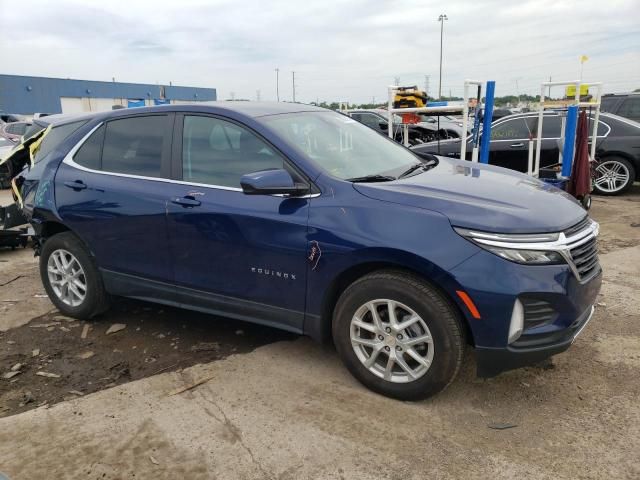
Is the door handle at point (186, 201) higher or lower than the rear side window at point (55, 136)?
lower

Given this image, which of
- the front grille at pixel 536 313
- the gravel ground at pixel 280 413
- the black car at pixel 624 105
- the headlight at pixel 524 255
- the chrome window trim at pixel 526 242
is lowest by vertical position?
the gravel ground at pixel 280 413

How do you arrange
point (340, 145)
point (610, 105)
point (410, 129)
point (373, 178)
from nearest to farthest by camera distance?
point (373, 178) < point (340, 145) < point (610, 105) < point (410, 129)

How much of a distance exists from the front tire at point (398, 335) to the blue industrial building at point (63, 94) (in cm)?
3833

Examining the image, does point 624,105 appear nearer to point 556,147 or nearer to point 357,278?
point 556,147

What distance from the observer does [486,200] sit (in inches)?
117

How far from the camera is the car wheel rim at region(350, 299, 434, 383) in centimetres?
295

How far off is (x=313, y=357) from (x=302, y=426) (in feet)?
2.74

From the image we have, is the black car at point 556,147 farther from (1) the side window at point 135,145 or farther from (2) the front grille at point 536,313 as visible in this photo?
(2) the front grille at point 536,313

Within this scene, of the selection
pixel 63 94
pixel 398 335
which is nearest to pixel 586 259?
pixel 398 335

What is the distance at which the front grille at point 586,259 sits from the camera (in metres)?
2.88

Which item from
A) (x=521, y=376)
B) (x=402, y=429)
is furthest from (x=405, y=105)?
(x=402, y=429)

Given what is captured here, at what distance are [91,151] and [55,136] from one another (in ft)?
2.04

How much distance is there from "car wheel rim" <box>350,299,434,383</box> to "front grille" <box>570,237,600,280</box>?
0.90m

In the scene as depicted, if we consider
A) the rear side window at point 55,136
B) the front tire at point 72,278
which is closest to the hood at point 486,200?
the front tire at point 72,278
